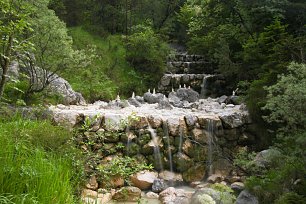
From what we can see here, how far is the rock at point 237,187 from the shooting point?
7816 mm

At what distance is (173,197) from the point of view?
7445mm

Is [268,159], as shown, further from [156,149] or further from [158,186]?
[156,149]

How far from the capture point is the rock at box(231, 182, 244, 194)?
7.82 metres

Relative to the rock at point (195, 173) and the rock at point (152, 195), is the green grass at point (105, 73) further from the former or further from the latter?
the rock at point (152, 195)

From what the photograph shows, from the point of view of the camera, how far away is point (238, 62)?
15562 millimetres

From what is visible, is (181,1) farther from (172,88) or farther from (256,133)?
(256,133)

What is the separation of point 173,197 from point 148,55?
11.7 m

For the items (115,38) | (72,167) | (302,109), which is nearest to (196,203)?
(302,109)

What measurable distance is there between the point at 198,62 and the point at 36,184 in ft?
55.5

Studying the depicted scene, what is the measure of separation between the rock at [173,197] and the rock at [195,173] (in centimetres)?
160

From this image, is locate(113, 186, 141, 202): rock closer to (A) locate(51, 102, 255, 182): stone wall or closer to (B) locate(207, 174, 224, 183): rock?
(A) locate(51, 102, 255, 182): stone wall

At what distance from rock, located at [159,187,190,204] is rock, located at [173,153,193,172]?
183 cm

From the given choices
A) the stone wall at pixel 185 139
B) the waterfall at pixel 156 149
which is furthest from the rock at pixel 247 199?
the waterfall at pixel 156 149

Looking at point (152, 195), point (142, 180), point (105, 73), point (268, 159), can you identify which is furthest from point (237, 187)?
point (105, 73)
